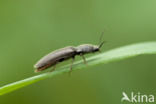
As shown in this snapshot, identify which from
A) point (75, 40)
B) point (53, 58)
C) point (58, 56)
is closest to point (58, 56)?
point (58, 56)

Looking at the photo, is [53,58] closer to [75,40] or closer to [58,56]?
[58,56]

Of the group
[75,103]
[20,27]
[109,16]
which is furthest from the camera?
[109,16]

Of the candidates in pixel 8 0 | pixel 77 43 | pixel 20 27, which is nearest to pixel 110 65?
pixel 77 43

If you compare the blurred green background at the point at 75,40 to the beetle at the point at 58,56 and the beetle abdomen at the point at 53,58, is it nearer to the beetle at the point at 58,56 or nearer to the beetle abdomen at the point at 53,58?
the beetle at the point at 58,56

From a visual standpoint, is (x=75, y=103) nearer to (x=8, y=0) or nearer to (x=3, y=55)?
(x=3, y=55)

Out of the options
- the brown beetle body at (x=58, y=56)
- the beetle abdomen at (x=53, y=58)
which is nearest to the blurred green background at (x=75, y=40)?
the brown beetle body at (x=58, y=56)

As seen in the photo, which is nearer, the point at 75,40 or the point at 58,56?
the point at 58,56
